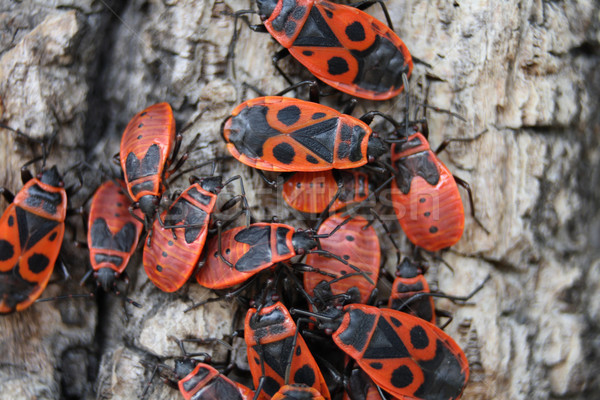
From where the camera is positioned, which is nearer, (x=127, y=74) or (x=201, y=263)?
(x=201, y=263)

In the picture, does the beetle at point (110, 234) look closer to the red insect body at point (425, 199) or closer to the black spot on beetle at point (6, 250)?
the black spot on beetle at point (6, 250)

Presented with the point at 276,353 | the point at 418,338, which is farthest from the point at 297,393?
the point at 418,338

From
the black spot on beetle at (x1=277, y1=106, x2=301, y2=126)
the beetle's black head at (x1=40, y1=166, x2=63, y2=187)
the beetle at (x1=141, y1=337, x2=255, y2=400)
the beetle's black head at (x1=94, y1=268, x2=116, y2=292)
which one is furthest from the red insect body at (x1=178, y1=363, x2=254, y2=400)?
the black spot on beetle at (x1=277, y1=106, x2=301, y2=126)

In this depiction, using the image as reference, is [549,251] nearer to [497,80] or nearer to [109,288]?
[497,80]

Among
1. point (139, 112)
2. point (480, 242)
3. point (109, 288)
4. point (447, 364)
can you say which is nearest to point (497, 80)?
point (480, 242)

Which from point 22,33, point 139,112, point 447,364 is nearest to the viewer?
point 447,364

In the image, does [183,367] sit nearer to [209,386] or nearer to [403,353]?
[209,386]
